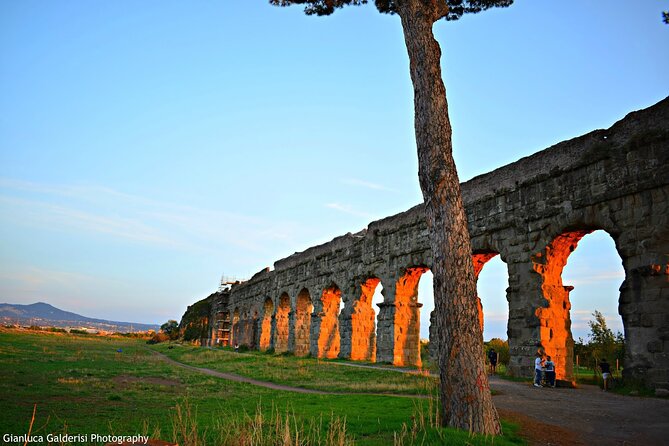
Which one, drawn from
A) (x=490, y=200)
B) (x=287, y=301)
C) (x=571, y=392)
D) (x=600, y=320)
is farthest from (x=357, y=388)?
(x=287, y=301)

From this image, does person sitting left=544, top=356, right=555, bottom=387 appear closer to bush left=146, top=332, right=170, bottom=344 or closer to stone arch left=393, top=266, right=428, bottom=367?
stone arch left=393, top=266, right=428, bottom=367

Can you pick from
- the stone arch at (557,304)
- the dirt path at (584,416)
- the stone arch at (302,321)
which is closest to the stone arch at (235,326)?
the stone arch at (302,321)

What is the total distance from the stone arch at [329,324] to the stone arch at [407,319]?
6236 millimetres

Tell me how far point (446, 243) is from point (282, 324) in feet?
89.6

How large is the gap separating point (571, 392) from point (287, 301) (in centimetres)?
2342

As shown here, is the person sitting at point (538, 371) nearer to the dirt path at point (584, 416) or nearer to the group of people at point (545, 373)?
the group of people at point (545, 373)

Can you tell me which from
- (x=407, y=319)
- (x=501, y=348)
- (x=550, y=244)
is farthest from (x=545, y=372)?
(x=501, y=348)

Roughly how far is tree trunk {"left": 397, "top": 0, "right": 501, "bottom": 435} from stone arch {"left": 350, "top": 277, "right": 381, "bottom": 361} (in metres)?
15.5

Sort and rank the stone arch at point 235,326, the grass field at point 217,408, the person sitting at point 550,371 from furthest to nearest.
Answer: the stone arch at point 235,326 < the person sitting at point 550,371 < the grass field at point 217,408

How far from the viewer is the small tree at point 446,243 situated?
658 centimetres

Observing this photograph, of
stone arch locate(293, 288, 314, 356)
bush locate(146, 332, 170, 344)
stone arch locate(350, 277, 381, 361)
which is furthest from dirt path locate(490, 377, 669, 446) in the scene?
bush locate(146, 332, 170, 344)

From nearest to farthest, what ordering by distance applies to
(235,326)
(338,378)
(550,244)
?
(550,244) < (338,378) < (235,326)

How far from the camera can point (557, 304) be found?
1391 centimetres

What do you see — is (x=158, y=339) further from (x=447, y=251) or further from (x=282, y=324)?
(x=447, y=251)
